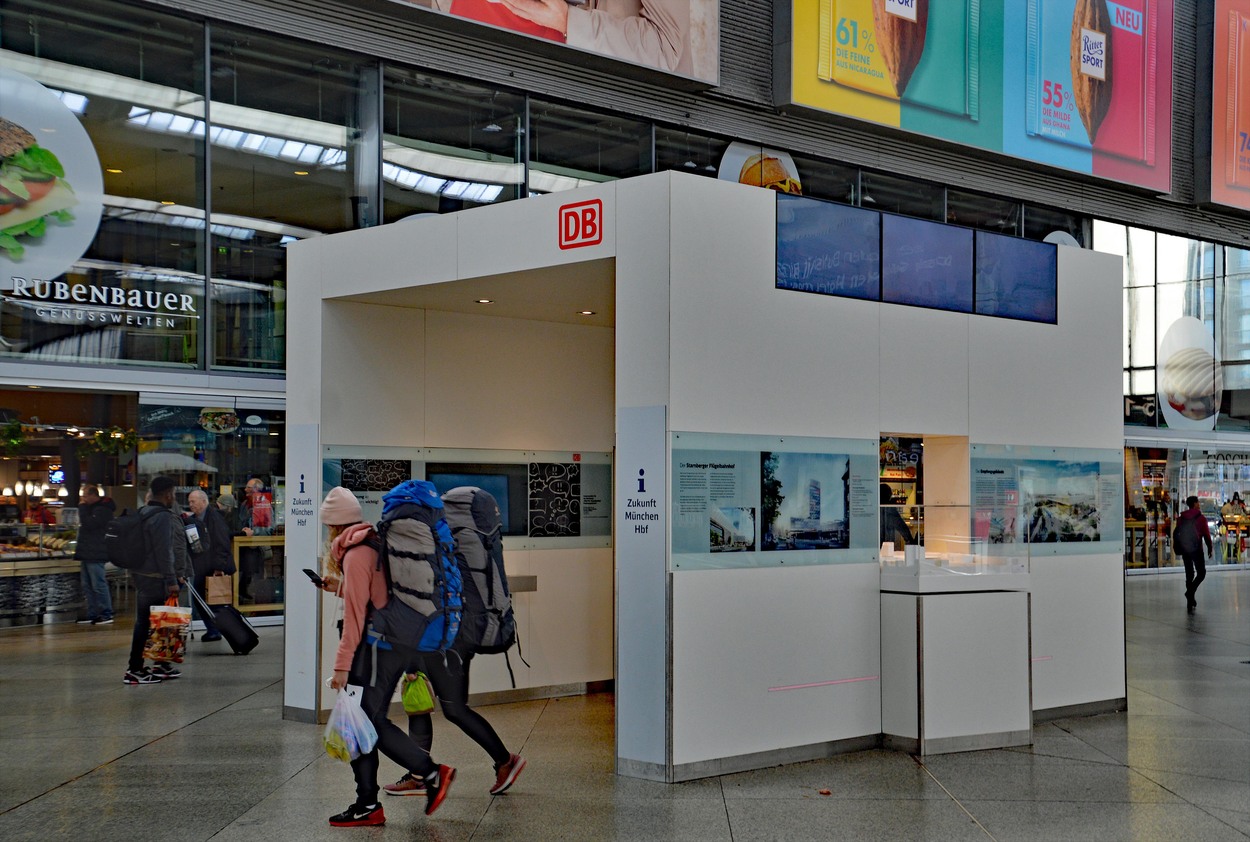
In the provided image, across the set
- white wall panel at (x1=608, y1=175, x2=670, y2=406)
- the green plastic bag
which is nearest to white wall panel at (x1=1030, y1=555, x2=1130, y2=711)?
white wall panel at (x1=608, y1=175, x2=670, y2=406)

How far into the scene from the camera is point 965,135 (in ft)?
65.8

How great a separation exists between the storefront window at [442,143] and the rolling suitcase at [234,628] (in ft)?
16.6

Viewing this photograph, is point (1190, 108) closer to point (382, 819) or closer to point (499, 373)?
point (499, 373)

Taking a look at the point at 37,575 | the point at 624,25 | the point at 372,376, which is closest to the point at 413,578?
the point at 372,376

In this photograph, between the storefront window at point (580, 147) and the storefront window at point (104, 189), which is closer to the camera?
the storefront window at point (104, 189)

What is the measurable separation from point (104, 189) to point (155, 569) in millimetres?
4734

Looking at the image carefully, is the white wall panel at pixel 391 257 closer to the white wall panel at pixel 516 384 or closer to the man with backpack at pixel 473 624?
the white wall panel at pixel 516 384

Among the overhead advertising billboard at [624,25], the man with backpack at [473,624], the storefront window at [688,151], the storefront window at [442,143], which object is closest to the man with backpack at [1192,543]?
the storefront window at [688,151]

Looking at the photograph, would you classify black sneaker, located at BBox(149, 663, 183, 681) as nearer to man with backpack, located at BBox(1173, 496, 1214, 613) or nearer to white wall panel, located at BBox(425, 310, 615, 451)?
white wall panel, located at BBox(425, 310, 615, 451)

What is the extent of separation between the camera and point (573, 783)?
7.39m

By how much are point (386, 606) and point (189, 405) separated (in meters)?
8.89

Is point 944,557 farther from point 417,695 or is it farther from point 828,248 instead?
point 417,695

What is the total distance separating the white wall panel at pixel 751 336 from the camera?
25.1ft

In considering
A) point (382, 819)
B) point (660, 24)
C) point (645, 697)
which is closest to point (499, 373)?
point (645, 697)
